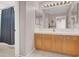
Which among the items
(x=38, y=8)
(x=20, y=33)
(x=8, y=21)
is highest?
(x=38, y=8)

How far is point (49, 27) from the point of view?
403cm

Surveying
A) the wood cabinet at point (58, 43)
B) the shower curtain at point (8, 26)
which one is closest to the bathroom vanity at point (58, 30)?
the wood cabinet at point (58, 43)

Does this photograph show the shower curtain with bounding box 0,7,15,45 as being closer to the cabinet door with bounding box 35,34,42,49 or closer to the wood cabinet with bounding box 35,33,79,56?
the cabinet door with bounding box 35,34,42,49

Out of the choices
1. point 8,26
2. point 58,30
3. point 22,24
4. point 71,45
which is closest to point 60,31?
point 58,30

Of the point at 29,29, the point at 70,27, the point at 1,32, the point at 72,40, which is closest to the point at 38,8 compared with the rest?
the point at 29,29

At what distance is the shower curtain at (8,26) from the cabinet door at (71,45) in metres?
2.62

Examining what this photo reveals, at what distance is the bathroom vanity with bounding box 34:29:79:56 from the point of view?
344 cm

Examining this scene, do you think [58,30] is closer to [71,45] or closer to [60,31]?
[60,31]

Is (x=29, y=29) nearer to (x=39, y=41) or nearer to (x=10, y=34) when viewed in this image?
(x=39, y=41)

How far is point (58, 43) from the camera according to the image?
383cm

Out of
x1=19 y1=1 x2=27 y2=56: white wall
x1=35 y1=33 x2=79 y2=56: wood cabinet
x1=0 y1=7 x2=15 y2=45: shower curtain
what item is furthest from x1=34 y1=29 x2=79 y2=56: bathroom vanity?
x1=0 y1=7 x2=15 y2=45: shower curtain

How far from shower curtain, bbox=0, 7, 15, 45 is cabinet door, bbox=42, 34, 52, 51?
5.62 ft

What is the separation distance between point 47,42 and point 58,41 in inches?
19.0

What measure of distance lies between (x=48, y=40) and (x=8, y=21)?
2.46m
